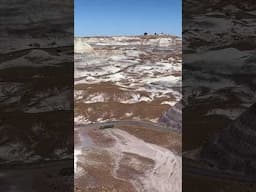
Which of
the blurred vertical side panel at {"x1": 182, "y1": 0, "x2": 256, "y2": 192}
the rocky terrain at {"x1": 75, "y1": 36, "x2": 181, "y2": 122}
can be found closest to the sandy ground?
the blurred vertical side panel at {"x1": 182, "y1": 0, "x2": 256, "y2": 192}

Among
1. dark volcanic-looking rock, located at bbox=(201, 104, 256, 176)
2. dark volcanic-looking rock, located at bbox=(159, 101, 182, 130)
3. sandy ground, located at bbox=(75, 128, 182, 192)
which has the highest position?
dark volcanic-looking rock, located at bbox=(201, 104, 256, 176)

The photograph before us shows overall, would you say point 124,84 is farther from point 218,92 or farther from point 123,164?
point 218,92

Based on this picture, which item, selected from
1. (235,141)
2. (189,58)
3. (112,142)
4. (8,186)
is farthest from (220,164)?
(112,142)

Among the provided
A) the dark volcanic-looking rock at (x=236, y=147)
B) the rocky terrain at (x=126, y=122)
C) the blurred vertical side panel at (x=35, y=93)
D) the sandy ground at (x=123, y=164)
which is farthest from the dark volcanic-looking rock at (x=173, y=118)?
the blurred vertical side panel at (x=35, y=93)

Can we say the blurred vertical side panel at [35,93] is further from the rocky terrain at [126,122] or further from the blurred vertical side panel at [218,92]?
the rocky terrain at [126,122]

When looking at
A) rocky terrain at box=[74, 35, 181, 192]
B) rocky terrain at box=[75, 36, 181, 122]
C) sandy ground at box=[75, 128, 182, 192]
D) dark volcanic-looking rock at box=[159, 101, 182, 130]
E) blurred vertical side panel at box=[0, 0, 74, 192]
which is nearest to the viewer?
blurred vertical side panel at box=[0, 0, 74, 192]

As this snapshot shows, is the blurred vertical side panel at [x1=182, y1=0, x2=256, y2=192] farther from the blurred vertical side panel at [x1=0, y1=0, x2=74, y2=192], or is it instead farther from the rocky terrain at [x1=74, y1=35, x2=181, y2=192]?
the rocky terrain at [x1=74, y1=35, x2=181, y2=192]

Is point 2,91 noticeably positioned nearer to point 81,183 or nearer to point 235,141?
point 235,141
